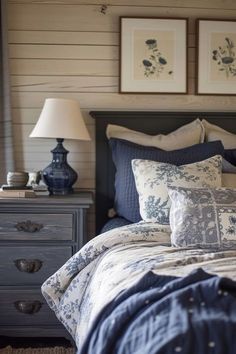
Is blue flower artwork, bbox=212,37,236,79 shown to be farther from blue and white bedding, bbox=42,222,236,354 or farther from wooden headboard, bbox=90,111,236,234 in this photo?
blue and white bedding, bbox=42,222,236,354

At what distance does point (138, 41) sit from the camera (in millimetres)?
2785

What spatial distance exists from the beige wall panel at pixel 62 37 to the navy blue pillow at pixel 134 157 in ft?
2.23

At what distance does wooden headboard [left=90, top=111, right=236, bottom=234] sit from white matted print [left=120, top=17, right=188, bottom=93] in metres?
0.17

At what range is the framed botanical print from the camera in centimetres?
281

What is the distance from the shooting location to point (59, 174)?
2570 millimetres

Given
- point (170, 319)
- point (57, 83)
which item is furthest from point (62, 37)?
point (170, 319)

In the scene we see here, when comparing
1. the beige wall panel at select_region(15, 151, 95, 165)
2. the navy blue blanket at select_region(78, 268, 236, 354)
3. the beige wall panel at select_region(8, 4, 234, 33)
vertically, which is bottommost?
the navy blue blanket at select_region(78, 268, 236, 354)

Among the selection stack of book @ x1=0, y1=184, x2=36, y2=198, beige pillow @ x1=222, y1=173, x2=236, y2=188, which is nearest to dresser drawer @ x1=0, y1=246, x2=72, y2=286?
stack of book @ x1=0, y1=184, x2=36, y2=198

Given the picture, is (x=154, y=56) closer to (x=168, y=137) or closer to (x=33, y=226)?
(x=168, y=137)

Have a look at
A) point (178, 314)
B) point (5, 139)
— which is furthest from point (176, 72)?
point (178, 314)

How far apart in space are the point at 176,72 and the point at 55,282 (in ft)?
5.05

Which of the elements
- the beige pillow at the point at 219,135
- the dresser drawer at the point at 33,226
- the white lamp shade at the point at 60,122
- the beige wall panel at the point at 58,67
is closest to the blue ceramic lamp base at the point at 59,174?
the white lamp shade at the point at 60,122

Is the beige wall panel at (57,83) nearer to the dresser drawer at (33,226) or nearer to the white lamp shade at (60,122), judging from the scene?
the white lamp shade at (60,122)

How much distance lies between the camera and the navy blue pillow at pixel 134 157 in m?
2.45
